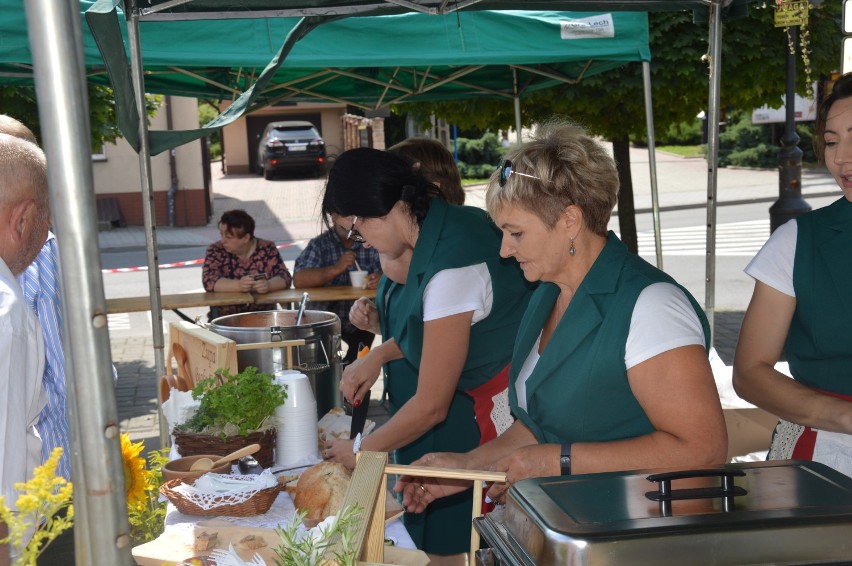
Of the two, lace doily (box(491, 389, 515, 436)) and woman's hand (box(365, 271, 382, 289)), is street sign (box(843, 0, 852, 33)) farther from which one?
lace doily (box(491, 389, 515, 436))

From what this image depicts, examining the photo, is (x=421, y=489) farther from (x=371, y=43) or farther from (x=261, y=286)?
(x=261, y=286)

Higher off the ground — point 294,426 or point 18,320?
point 18,320

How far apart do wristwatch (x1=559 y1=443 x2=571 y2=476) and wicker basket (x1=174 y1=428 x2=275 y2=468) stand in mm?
1051

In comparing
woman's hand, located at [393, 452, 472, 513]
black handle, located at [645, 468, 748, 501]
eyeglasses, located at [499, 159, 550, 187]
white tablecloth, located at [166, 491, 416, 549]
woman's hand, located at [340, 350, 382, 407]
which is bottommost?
white tablecloth, located at [166, 491, 416, 549]

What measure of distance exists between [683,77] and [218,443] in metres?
5.78

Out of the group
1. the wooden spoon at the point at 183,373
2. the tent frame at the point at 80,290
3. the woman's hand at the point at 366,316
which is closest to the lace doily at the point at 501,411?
the woman's hand at the point at 366,316

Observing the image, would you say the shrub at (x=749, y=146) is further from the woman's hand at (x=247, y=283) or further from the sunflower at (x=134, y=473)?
the sunflower at (x=134, y=473)

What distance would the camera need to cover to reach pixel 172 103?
65.5 ft

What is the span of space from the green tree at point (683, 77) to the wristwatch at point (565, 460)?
5182mm

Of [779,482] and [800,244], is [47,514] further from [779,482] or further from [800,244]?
[800,244]

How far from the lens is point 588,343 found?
191 cm

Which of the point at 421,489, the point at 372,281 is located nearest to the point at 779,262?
the point at 421,489

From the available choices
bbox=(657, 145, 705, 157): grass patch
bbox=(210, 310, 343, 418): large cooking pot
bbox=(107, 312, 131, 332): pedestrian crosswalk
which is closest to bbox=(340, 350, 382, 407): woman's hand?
bbox=(210, 310, 343, 418): large cooking pot

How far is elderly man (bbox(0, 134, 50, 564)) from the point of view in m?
1.46
